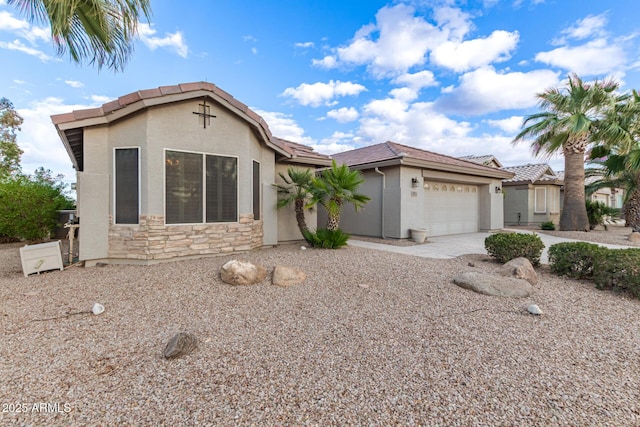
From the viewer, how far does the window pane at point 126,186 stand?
6438 millimetres

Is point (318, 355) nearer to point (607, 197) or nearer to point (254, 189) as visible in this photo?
point (254, 189)

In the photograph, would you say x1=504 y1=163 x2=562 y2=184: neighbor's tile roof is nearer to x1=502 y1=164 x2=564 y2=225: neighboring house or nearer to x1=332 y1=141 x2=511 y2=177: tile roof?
x1=502 y1=164 x2=564 y2=225: neighboring house

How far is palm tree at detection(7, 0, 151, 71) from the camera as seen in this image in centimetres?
408

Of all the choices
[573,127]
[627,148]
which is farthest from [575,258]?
[627,148]

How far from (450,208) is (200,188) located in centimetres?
1096

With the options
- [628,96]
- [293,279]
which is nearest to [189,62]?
[293,279]

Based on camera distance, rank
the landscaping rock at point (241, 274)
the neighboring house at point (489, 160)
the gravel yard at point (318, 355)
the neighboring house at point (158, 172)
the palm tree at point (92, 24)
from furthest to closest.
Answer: the neighboring house at point (489, 160) < the neighboring house at point (158, 172) < the landscaping rock at point (241, 274) < the palm tree at point (92, 24) < the gravel yard at point (318, 355)

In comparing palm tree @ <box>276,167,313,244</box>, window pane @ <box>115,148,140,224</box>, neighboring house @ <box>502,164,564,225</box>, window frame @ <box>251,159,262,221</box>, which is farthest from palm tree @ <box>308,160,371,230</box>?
neighboring house @ <box>502,164,564,225</box>

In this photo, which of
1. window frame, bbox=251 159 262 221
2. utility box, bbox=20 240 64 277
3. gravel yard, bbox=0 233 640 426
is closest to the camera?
gravel yard, bbox=0 233 640 426

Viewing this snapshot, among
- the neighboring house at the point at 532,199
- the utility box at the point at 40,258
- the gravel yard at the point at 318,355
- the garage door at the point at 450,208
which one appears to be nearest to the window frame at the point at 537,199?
the neighboring house at the point at 532,199

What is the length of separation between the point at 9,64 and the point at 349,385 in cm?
1144

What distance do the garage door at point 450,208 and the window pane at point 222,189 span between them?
8.14 metres

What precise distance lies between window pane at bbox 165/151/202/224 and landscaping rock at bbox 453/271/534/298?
605cm

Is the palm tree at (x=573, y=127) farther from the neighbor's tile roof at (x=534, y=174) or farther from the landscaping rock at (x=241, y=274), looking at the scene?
the landscaping rock at (x=241, y=274)
